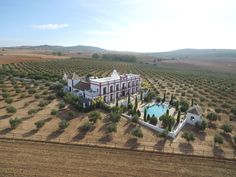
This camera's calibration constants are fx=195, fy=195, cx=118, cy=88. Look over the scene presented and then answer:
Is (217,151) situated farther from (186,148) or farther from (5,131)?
(5,131)

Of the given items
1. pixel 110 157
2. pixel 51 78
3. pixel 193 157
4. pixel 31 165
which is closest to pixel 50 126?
pixel 31 165

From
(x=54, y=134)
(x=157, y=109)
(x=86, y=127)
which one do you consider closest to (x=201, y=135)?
(x=157, y=109)

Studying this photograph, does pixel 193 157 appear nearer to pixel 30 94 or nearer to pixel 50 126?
pixel 50 126

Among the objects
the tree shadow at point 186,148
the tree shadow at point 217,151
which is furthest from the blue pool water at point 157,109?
the tree shadow at point 217,151

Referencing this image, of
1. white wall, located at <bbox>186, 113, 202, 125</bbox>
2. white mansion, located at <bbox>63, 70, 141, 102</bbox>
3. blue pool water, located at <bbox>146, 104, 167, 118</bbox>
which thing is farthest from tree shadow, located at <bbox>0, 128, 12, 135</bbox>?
white wall, located at <bbox>186, 113, 202, 125</bbox>

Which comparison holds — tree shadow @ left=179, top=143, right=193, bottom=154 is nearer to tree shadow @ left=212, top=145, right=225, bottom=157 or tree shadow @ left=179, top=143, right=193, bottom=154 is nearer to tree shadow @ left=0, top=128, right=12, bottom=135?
tree shadow @ left=212, top=145, right=225, bottom=157

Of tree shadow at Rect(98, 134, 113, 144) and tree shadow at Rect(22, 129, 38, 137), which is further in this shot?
tree shadow at Rect(22, 129, 38, 137)

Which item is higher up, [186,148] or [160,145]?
[160,145]
